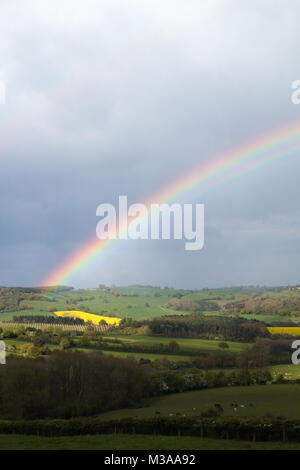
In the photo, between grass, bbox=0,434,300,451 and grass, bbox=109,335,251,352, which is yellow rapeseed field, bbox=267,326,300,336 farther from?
grass, bbox=0,434,300,451

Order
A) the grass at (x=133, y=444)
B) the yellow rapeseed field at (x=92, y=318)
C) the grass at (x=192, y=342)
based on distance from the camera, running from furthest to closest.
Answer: the yellow rapeseed field at (x=92, y=318) → the grass at (x=192, y=342) → the grass at (x=133, y=444)

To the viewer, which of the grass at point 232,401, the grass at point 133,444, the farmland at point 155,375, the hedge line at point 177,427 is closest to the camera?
the grass at point 133,444

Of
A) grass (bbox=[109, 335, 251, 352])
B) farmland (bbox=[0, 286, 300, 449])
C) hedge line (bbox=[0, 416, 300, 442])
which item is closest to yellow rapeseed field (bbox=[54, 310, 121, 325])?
farmland (bbox=[0, 286, 300, 449])

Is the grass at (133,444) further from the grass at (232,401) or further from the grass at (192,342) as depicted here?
the grass at (192,342)

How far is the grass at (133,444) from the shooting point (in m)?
27.2

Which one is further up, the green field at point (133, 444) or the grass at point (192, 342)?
the green field at point (133, 444)

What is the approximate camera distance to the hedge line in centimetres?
3231

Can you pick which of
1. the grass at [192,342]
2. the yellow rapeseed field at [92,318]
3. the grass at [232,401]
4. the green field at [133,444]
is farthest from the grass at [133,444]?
the yellow rapeseed field at [92,318]

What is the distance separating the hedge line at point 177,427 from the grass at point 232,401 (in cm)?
986

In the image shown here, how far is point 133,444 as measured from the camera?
1128 inches

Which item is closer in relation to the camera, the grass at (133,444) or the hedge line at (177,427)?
the grass at (133,444)

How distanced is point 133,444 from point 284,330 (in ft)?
294

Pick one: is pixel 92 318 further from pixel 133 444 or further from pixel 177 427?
pixel 133 444

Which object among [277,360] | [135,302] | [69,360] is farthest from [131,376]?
[135,302]
